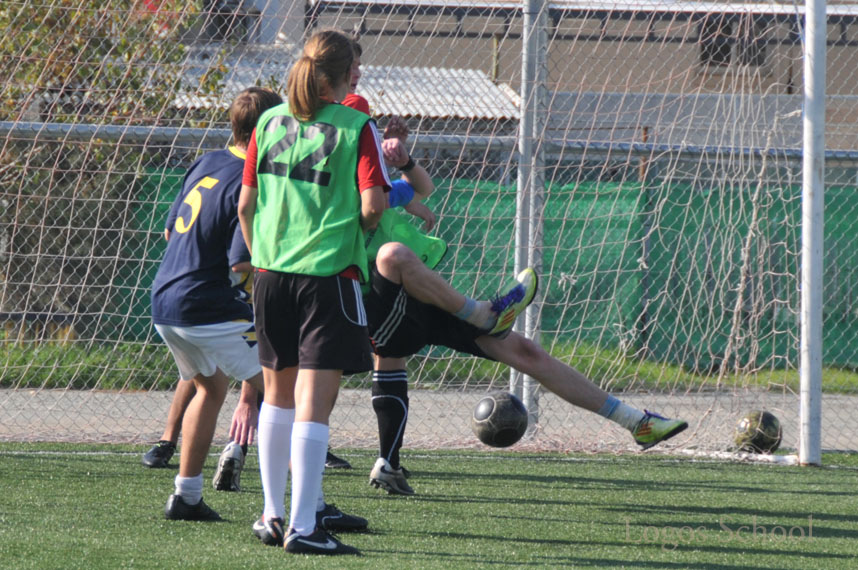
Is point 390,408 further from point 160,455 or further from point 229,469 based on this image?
point 160,455

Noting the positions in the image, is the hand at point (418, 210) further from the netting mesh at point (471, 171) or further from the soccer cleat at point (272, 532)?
the soccer cleat at point (272, 532)

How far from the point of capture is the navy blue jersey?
3725 millimetres

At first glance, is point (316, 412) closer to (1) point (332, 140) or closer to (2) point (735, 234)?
(1) point (332, 140)

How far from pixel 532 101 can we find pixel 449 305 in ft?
7.99

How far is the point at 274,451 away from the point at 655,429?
170 cm

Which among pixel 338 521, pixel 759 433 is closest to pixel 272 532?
pixel 338 521

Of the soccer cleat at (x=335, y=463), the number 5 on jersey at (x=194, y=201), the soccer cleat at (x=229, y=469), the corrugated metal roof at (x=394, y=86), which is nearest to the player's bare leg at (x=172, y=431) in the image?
the soccer cleat at (x=229, y=469)

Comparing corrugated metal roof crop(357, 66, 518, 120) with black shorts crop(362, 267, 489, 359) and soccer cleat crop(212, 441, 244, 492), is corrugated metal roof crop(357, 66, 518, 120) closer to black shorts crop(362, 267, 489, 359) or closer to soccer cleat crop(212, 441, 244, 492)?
black shorts crop(362, 267, 489, 359)

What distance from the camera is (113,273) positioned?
6562 mm

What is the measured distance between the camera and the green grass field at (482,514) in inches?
126

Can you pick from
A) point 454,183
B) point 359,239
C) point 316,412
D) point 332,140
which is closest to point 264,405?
point 316,412

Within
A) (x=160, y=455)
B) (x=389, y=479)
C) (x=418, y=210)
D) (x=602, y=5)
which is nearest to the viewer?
(x=389, y=479)

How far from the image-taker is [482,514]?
407 cm

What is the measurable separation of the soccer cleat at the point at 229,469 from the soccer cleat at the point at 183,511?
0.63 metres
